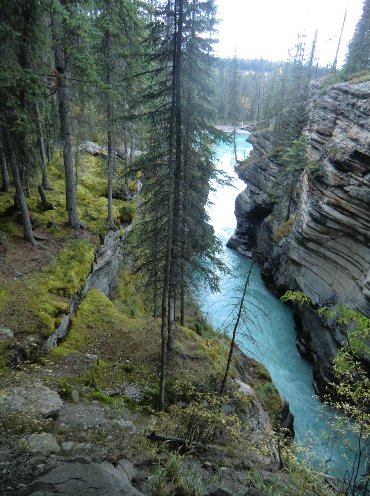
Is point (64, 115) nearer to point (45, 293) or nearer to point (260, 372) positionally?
point (45, 293)

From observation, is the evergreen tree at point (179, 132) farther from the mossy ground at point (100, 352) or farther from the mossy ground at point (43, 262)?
the mossy ground at point (43, 262)

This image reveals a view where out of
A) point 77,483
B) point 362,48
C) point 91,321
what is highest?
point 362,48

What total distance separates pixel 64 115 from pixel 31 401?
1224 centimetres

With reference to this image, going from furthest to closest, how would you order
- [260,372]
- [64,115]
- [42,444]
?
[260,372]
[64,115]
[42,444]

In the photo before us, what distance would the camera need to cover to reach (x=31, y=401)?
28.4 feet

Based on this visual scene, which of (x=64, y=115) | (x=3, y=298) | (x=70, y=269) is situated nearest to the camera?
(x=3, y=298)

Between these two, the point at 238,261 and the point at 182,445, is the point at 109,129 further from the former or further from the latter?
the point at 238,261

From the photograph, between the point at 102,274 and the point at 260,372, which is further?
the point at 102,274

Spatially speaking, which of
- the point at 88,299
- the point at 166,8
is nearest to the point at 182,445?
the point at 88,299

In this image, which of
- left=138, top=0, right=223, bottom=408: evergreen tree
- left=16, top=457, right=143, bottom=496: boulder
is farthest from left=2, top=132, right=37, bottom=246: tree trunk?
left=16, top=457, right=143, bottom=496: boulder

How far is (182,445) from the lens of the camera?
8.68 metres

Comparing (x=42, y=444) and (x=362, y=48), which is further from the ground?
(x=362, y=48)

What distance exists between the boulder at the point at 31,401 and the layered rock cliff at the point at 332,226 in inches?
578

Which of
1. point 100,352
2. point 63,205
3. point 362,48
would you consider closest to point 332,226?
point 100,352
